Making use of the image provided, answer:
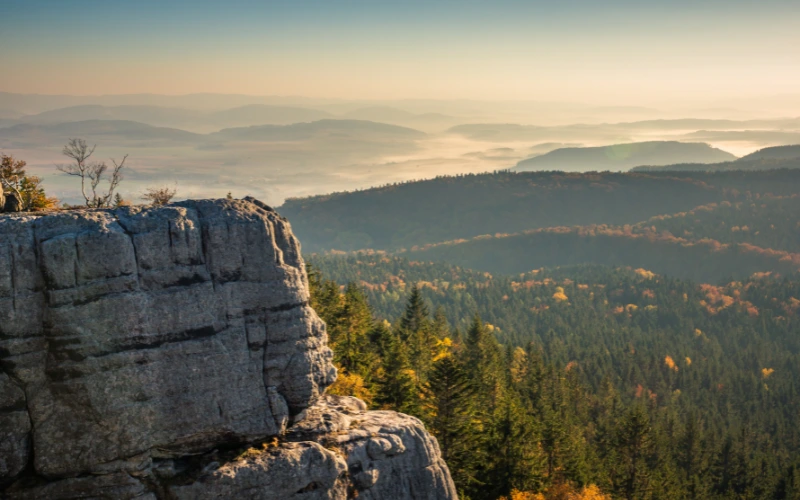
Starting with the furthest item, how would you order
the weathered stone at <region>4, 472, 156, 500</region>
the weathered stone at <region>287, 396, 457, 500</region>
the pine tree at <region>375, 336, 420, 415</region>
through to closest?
the pine tree at <region>375, 336, 420, 415</region>, the weathered stone at <region>287, 396, 457, 500</region>, the weathered stone at <region>4, 472, 156, 500</region>

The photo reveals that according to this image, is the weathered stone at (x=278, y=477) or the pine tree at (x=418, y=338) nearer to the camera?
the weathered stone at (x=278, y=477)

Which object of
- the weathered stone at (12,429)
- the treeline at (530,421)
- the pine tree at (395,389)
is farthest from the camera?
the pine tree at (395,389)

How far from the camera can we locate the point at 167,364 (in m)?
31.2

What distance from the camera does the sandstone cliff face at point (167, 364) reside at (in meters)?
29.2

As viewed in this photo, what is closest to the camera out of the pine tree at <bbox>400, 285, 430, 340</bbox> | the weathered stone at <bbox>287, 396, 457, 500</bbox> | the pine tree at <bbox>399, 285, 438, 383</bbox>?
the weathered stone at <bbox>287, 396, 457, 500</bbox>

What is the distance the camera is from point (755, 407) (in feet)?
582

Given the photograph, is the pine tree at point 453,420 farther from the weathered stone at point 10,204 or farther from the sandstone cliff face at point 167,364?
the weathered stone at point 10,204

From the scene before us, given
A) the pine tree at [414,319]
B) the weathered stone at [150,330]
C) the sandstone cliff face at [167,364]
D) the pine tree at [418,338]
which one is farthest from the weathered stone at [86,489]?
the pine tree at [414,319]

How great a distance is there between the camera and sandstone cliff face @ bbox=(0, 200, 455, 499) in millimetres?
29234

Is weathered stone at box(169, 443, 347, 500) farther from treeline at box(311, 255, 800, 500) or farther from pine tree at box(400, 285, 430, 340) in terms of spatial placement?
pine tree at box(400, 285, 430, 340)

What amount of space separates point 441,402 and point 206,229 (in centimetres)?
2699

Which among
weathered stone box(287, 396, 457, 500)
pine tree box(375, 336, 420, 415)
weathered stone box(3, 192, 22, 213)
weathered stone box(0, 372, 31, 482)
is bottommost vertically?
pine tree box(375, 336, 420, 415)

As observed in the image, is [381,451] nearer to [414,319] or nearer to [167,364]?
[167,364]

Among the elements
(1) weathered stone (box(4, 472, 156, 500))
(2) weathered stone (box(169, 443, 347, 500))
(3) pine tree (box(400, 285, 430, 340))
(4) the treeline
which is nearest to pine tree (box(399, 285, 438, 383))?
(3) pine tree (box(400, 285, 430, 340))
